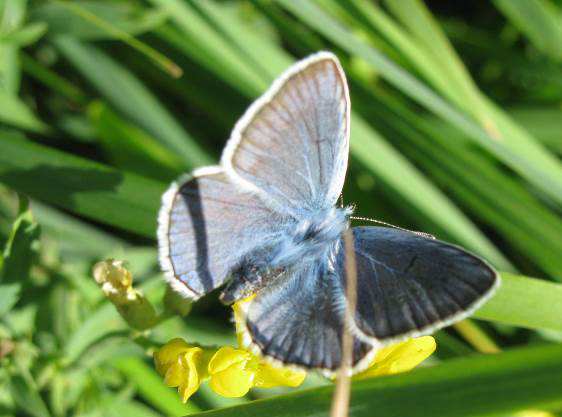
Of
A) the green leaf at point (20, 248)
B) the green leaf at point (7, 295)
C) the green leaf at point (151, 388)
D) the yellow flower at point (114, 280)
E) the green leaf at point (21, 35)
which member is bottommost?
the green leaf at point (151, 388)

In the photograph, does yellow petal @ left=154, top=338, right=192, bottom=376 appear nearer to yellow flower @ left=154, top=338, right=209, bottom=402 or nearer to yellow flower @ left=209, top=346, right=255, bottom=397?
yellow flower @ left=154, top=338, right=209, bottom=402

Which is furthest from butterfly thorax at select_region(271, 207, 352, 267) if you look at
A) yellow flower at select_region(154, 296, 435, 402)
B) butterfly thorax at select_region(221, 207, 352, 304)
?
yellow flower at select_region(154, 296, 435, 402)

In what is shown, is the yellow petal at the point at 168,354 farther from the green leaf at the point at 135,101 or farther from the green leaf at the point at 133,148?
the green leaf at the point at 135,101

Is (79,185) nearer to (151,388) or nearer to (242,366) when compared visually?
(151,388)

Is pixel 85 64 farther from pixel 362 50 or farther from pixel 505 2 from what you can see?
pixel 505 2

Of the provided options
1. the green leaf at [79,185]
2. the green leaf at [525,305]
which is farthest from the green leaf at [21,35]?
the green leaf at [525,305]

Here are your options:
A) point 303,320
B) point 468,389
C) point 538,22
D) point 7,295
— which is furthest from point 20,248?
point 538,22
